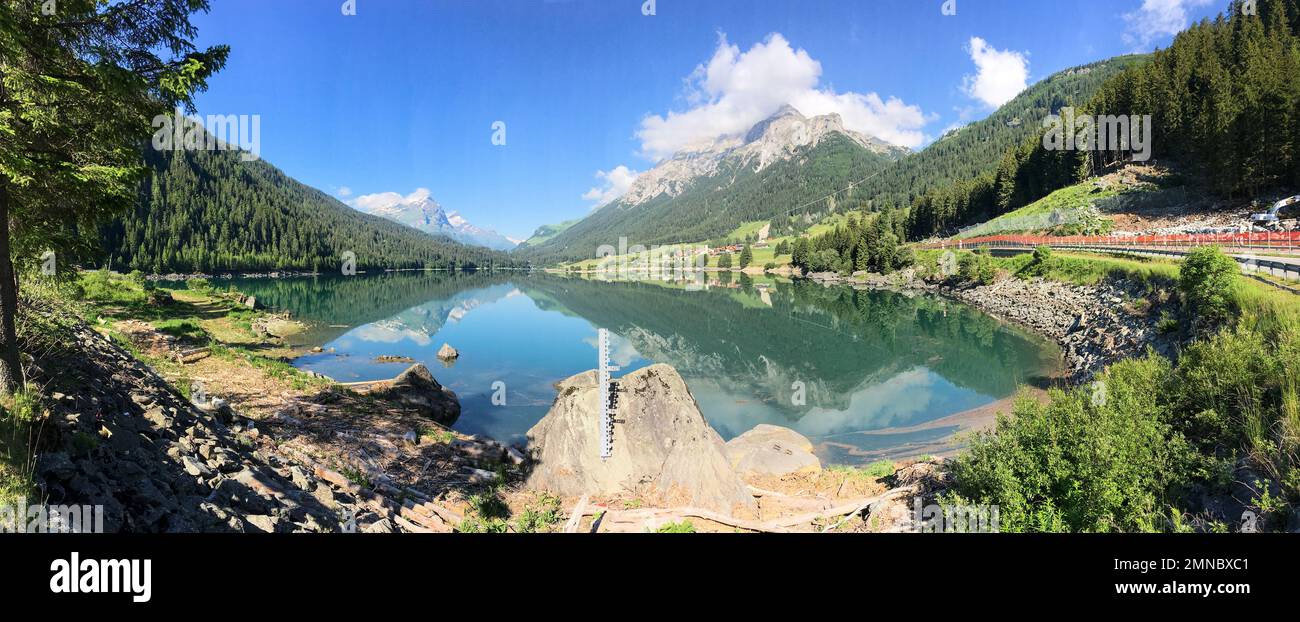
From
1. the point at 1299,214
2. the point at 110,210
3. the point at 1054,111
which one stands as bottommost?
the point at 110,210

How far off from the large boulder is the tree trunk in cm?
875

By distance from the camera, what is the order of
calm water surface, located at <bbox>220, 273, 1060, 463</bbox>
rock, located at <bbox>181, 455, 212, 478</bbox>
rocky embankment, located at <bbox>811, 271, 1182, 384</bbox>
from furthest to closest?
calm water surface, located at <bbox>220, 273, 1060, 463</bbox> → rocky embankment, located at <bbox>811, 271, 1182, 384</bbox> → rock, located at <bbox>181, 455, 212, 478</bbox>

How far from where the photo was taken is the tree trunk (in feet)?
18.5

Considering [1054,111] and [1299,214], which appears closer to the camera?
[1299,214]

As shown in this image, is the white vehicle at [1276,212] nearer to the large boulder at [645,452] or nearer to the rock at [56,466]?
the large boulder at [645,452]

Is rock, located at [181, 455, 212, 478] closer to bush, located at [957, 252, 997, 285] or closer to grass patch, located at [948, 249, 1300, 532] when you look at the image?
grass patch, located at [948, 249, 1300, 532]

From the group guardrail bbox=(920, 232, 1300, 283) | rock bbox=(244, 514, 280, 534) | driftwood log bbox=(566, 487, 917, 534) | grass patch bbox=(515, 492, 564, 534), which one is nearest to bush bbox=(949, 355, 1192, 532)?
driftwood log bbox=(566, 487, 917, 534)

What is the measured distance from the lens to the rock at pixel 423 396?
20.0 metres

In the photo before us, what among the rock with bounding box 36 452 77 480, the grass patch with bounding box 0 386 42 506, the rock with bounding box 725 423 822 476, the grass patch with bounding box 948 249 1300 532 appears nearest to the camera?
the grass patch with bounding box 0 386 42 506
